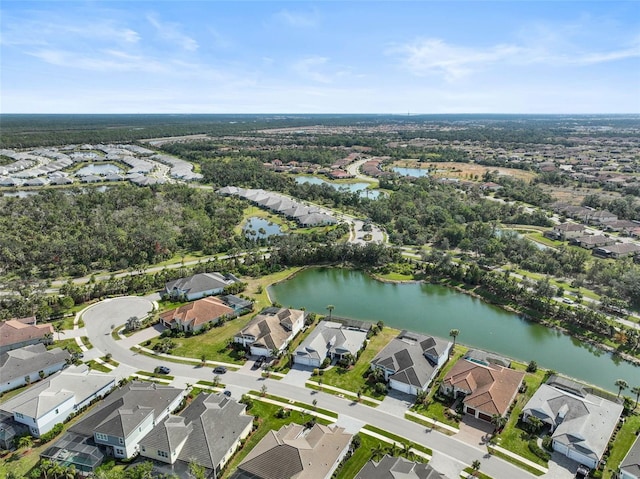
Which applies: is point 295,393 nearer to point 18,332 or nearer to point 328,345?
point 328,345

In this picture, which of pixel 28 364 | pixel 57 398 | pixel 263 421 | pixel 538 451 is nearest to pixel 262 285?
pixel 263 421

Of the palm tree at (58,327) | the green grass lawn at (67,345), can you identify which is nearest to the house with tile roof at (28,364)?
Result: the green grass lawn at (67,345)

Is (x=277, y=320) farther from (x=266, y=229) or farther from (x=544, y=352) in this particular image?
(x=266, y=229)

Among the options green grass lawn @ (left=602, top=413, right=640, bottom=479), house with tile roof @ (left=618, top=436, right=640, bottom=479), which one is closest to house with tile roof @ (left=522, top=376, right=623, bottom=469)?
green grass lawn @ (left=602, top=413, right=640, bottom=479)

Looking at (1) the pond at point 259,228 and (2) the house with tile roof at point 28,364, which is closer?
(2) the house with tile roof at point 28,364

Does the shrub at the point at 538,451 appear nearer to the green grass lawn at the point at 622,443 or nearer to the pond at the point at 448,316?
the green grass lawn at the point at 622,443

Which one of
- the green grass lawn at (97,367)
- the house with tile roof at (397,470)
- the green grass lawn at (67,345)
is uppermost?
the house with tile roof at (397,470)
